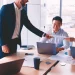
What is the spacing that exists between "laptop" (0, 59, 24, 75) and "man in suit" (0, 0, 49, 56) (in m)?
0.73

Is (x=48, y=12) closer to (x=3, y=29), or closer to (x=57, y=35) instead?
(x=57, y=35)

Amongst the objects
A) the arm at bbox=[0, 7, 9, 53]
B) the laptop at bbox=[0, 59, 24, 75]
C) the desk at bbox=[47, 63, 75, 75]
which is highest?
the arm at bbox=[0, 7, 9, 53]

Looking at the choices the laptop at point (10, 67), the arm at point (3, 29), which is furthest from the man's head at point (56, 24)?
the laptop at point (10, 67)

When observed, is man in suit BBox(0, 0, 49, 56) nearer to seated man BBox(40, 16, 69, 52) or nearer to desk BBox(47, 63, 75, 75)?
seated man BBox(40, 16, 69, 52)

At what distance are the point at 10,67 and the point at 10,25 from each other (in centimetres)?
105

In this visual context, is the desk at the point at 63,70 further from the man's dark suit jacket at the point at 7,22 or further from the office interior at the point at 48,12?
the office interior at the point at 48,12

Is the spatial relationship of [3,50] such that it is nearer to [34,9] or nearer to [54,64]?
[54,64]

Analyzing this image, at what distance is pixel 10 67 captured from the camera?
1.78m

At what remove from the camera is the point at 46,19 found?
4.89 metres

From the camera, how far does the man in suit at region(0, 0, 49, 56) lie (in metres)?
2.64

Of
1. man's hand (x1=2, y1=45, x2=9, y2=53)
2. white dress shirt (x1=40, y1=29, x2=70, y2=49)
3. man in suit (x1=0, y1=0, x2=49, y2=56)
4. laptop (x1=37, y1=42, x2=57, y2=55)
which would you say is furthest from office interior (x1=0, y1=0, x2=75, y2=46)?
man's hand (x1=2, y1=45, x2=9, y2=53)

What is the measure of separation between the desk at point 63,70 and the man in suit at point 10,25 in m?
0.82

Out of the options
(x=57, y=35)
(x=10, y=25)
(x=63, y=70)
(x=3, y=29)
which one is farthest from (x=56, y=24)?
(x=63, y=70)

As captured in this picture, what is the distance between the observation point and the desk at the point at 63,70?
194 centimetres
